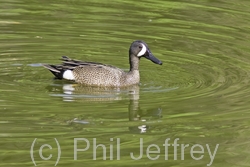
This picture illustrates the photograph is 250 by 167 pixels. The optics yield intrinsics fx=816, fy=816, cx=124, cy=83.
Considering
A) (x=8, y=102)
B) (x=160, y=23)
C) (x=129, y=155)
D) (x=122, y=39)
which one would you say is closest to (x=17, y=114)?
(x=8, y=102)

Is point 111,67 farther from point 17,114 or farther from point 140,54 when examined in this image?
point 17,114

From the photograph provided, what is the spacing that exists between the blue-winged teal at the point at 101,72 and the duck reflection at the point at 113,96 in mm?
117

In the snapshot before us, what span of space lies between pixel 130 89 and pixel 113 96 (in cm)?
60

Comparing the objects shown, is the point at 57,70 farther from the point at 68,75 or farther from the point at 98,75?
the point at 98,75

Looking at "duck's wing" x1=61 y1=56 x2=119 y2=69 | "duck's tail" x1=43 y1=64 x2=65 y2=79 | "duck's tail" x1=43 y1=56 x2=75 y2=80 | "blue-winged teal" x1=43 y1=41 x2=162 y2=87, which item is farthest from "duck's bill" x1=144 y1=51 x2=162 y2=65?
"duck's tail" x1=43 y1=64 x2=65 y2=79

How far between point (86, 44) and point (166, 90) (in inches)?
113

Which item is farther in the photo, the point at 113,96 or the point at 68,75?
the point at 68,75

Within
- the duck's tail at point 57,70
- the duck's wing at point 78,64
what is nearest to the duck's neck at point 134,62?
the duck's wing at point 78,64

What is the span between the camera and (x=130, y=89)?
1168 centimetres

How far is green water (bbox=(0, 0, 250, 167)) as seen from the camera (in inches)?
Result: 354

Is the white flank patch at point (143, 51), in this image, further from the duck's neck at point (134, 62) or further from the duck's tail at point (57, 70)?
the duck's tail at point (57, 70)

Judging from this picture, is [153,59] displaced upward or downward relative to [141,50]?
downward

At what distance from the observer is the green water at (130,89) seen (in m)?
8.99

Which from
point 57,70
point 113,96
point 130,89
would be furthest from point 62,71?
point 113,96
